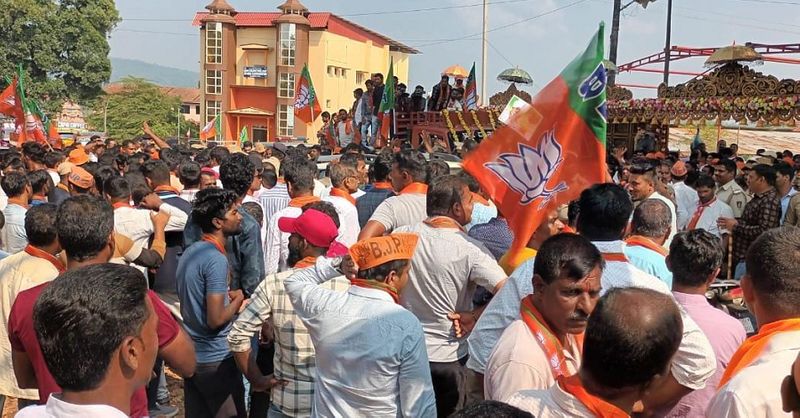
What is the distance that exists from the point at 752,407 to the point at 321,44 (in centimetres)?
4540

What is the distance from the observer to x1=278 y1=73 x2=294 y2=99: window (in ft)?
149

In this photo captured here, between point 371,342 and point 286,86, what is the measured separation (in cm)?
4433

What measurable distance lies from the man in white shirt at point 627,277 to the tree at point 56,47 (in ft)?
131

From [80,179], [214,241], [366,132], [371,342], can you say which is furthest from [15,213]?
[366,132]

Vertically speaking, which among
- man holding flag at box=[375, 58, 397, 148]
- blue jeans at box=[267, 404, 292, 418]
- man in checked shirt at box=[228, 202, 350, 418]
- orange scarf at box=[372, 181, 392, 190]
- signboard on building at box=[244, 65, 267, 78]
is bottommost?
blue jeans at box=[267, 404, 292, 418]

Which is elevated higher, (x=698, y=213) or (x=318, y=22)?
(x=318, y=22)

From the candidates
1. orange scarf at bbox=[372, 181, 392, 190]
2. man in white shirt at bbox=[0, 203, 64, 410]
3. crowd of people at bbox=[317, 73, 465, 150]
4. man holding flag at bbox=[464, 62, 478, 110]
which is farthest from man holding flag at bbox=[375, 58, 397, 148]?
man in white shirt at bbox=[0, 203, 64, 410]

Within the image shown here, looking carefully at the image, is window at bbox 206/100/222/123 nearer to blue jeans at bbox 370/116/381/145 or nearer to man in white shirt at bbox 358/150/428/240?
blue jeans at bbox 370/116/381/145

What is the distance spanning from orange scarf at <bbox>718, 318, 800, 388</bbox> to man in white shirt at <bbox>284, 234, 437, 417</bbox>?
1.14m

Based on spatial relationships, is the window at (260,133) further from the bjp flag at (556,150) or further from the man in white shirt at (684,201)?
the bjp flag at (556,150)

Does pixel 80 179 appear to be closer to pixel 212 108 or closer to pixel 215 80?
pixel 215 80

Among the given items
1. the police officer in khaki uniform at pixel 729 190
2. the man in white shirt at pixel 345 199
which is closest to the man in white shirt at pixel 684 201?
the police officer in khaki uniform at pixel 729 190

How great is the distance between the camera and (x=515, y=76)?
18547 mm

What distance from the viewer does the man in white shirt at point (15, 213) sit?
5.32 meters
